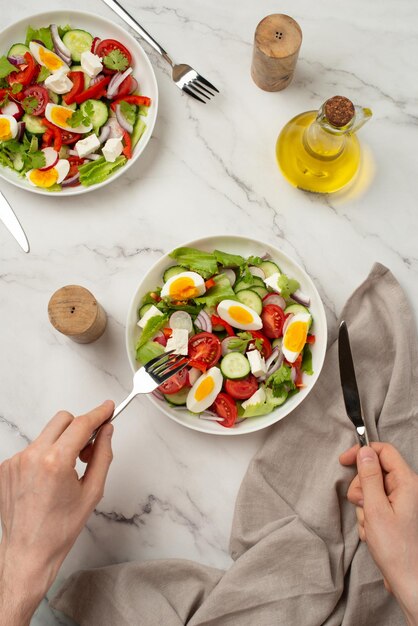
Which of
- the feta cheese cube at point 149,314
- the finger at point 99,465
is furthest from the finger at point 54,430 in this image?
the feta cheese cube at point 149,314

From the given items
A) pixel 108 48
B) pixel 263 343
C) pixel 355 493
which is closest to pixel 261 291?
pixel 263 343

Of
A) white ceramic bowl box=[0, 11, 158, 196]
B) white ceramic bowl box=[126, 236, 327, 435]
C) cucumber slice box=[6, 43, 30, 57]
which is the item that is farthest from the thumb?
cucumber slice box=[6, 43, 30, 57]

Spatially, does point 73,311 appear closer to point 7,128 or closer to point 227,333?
point 227,333

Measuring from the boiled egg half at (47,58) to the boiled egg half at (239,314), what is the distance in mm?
993

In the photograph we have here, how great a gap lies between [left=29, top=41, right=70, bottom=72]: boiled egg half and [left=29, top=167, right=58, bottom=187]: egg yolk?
1.16ft

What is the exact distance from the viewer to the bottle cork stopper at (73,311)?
1922 millimetres

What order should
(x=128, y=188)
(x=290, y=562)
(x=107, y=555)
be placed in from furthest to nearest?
(x=128, y=188) < (x=107, y=555) < (x=290, y=562)

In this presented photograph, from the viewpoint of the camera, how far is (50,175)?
2.13m

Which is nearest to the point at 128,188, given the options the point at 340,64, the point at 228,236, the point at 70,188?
the point at 70,188

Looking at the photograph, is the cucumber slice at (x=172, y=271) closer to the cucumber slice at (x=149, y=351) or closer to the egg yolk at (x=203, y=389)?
the cucumber slice at (x=149, y=351)

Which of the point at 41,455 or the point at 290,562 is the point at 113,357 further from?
the point at 290,562

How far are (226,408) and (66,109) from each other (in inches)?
45.1

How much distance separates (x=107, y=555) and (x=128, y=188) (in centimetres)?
127

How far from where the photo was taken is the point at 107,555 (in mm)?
2100
